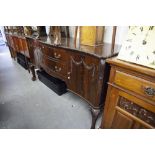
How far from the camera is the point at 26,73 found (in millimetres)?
2883

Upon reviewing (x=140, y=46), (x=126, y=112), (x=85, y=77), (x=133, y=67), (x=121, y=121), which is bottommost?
(x=121, y=121)

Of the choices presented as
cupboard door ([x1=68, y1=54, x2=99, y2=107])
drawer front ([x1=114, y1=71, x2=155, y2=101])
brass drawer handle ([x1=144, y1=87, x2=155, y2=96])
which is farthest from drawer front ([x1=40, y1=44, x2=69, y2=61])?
brass drawer handle ([x1=144, y1=87, x2=155, y2=96])

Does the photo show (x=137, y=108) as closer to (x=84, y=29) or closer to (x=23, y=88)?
(x=84, y=29)

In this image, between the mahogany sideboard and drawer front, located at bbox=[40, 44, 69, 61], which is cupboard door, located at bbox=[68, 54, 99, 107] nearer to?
the mahogany sideboard

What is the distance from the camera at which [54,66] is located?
1549mm

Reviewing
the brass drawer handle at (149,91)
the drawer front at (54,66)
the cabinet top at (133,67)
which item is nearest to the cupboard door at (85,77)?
the drawer front at (54,66)

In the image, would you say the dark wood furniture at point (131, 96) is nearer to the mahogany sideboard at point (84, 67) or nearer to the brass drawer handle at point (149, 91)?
the brass drawer handle at point (149, 91)

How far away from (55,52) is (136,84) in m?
0.95

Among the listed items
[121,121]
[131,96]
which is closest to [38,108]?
[121,121]

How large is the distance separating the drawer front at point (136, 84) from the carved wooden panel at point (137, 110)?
12 cm

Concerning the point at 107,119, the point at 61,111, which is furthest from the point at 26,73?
the point at 107,119

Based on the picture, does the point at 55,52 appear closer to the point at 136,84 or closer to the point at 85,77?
the point at 85,77
